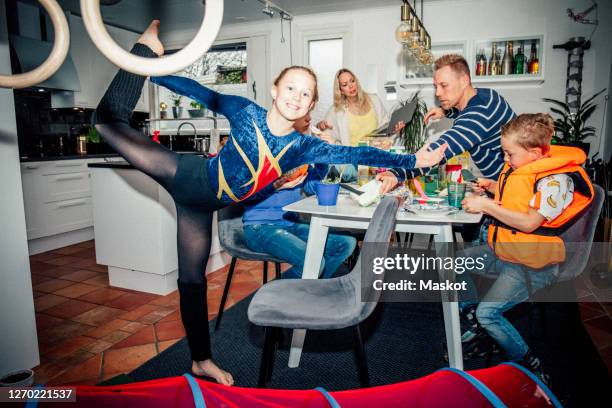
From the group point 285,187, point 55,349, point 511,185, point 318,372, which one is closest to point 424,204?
point 511,185

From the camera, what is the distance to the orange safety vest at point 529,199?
1.64m

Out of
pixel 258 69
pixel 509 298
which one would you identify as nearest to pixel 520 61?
pixel 258 69

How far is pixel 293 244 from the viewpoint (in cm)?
199

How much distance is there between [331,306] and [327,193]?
598 mm

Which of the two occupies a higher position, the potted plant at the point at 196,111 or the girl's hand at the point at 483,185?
the potted plant at the point at 196,111

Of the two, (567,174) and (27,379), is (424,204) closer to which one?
(567,174)

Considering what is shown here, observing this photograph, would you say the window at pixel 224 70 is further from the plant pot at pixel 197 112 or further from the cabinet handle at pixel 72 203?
the cabinet handle at pixel 72 203

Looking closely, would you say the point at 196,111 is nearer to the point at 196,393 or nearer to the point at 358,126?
the point at 358,126

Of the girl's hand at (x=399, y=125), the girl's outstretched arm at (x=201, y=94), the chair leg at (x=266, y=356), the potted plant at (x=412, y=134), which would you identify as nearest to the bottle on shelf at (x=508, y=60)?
the potted plant at (x=412, y=134)

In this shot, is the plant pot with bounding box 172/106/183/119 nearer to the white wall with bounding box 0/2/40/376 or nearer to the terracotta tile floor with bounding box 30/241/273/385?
the terracotta tile floor with bounding box 30/241/273/385

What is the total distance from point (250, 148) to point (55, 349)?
5.56 feet

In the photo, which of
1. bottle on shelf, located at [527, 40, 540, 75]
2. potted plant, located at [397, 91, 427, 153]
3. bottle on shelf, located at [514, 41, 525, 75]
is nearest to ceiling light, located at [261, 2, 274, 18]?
potted plant, located at [397, 91, 427, 153]

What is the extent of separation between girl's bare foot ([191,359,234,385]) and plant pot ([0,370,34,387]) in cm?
63

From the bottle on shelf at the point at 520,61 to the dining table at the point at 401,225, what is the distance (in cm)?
349
